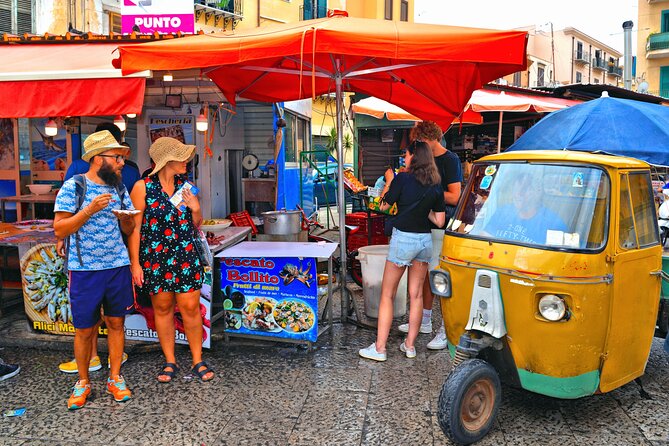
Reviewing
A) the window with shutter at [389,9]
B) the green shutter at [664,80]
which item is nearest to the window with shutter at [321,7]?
the window with shutter at [389,9]

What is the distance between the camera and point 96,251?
3832 mm

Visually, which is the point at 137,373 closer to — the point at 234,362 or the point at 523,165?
the point at 234,362

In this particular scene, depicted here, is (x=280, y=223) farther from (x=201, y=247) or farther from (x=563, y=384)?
(x=563, y=384)

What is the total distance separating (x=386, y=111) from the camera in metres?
9.38

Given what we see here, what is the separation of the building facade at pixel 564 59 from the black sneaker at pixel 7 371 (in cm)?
4124

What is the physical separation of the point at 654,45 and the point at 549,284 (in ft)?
128

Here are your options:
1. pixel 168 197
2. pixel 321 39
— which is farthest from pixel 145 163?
pixel 321 39

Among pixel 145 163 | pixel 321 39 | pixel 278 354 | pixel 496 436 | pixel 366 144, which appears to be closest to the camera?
pixel 496 436

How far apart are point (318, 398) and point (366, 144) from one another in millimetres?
10179

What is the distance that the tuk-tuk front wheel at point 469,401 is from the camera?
10.3 ft

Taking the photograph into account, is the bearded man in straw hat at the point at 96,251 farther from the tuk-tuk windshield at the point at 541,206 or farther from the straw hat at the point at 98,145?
the tuk-tuk windshield at the point at 541,206

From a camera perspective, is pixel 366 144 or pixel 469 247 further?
pixel 366 144

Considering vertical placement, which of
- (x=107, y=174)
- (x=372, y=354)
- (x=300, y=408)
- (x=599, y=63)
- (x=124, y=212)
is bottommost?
(x=300, y=408)

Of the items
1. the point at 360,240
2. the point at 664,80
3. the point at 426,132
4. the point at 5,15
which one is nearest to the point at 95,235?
the point at 426,132
